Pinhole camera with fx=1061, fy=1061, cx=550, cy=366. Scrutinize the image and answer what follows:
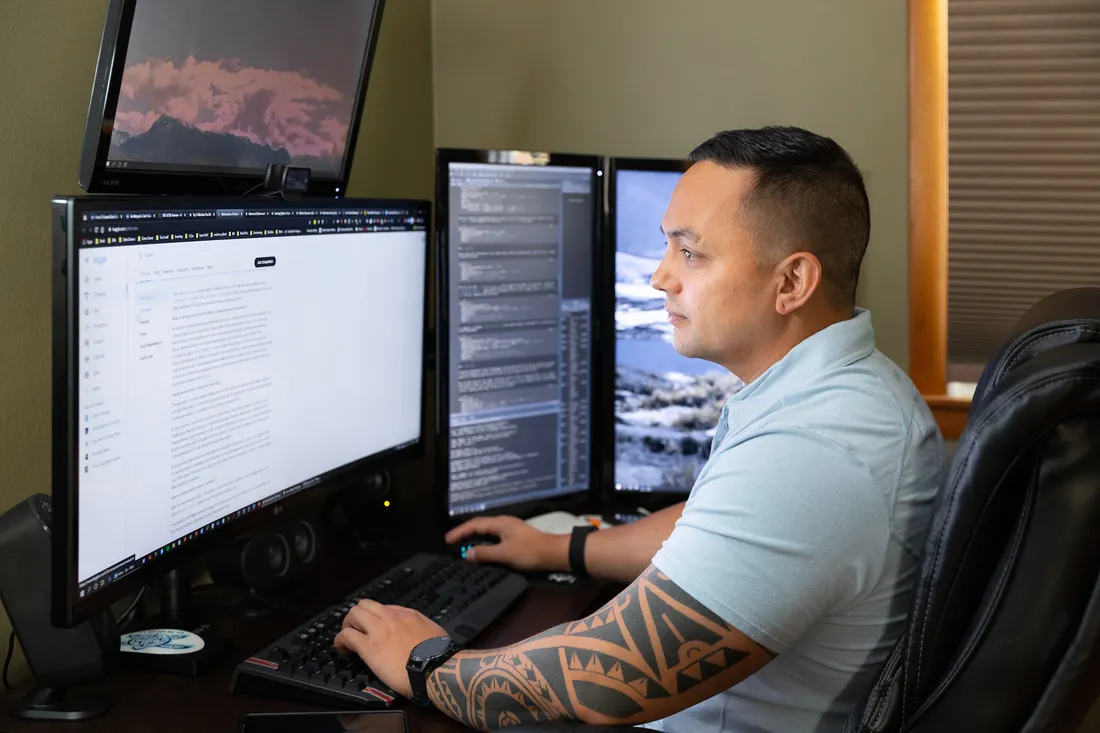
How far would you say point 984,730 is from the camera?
0.88m

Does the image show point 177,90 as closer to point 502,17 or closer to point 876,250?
point 502,17

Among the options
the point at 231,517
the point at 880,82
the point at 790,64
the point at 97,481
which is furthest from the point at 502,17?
the point at 97,481

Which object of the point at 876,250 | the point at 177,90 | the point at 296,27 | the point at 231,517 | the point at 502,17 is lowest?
the point at 231,517

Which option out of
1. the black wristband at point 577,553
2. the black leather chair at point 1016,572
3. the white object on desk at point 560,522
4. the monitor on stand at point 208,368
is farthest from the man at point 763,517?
the white object on desk at point 560,522

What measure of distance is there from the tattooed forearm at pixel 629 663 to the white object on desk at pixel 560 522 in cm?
66

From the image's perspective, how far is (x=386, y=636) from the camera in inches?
48.5

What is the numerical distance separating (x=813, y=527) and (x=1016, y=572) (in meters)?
0.18

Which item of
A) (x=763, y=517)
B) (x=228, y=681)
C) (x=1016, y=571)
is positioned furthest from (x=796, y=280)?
(x=228, y=681)

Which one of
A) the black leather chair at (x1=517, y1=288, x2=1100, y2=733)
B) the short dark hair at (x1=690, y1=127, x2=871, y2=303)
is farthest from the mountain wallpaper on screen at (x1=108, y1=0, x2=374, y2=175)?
the black leather chair at (x1=517, y1=288, x2=1100, y2=733)

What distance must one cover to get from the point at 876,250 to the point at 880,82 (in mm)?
318

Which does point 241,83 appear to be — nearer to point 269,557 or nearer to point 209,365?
point 209,365

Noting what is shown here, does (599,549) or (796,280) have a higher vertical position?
(796,280)

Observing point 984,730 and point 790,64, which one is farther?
point 790,64

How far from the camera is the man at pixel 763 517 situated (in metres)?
0.99
